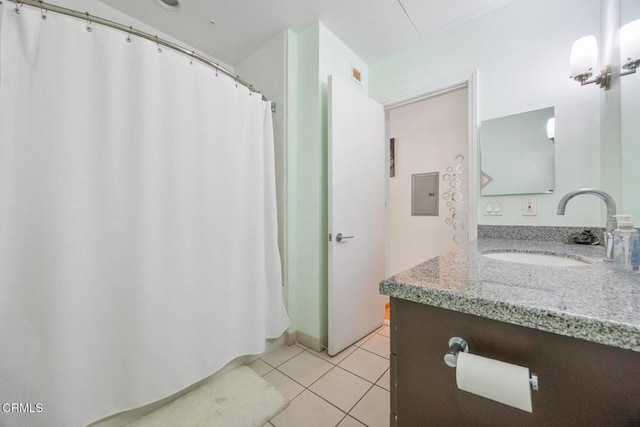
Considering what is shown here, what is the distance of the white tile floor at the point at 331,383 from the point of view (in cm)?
113

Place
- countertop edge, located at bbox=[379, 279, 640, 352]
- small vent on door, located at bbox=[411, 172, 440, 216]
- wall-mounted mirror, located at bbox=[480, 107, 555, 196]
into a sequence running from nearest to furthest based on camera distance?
1. countertop edge, located at bbox=[379, 279, 640, 352]
2. wall-mounted mirror, located at bbox=[480, 107, 555, 196]
3. small vent on door, located at bbox=[411, 172, 440, 216]

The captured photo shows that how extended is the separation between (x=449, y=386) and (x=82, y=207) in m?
1.40

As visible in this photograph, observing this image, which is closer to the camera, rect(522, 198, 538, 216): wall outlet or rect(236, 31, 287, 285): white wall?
rect(522, 198, 538, 216): wall outlet

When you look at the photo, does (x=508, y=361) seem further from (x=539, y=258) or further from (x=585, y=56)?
(x=585, y=56)

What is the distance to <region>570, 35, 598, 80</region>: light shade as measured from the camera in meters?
1.16

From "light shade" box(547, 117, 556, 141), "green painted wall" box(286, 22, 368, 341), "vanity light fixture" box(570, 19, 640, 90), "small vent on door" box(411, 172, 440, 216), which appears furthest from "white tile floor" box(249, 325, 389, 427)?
"vanity light fixture" box(570, 19, 640, 90)

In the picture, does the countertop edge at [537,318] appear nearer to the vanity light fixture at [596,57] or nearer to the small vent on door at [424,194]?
the vanity light fixture at [596,57]

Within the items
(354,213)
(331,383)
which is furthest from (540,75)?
(331,383)

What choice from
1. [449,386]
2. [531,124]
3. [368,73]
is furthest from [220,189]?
[531,124]

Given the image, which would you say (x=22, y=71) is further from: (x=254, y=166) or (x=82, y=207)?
(x=254, y=166)

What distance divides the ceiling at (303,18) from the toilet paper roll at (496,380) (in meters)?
1.96

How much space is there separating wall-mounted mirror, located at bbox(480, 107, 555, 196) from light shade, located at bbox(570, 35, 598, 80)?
20 cm

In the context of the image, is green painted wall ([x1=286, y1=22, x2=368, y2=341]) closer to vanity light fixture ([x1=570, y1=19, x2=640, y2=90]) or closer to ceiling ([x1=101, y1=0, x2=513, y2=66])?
ceiling ([x1=101, y1=0, x2=513, y2=66])

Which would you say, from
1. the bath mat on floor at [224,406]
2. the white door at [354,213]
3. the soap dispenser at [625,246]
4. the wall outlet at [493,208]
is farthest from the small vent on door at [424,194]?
the bath mat on floor at [224,406]
